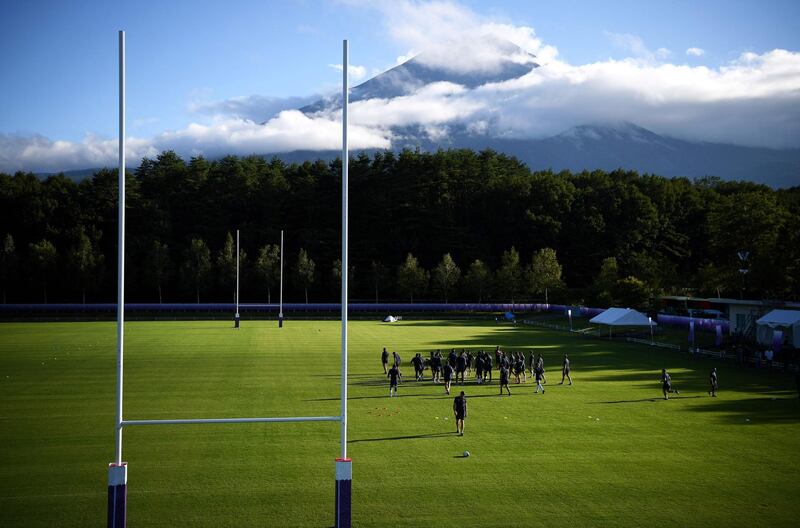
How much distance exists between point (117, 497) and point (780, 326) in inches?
1421

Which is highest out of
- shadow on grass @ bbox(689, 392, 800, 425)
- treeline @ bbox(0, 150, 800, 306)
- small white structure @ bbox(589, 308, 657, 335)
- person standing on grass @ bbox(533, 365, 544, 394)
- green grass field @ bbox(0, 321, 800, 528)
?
treeline @ bbox(0, 150, 800, 306)

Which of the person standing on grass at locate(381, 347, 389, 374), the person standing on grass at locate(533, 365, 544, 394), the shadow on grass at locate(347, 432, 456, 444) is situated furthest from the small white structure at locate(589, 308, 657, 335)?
the shadow on grass at locate(347, 432, 456, 444)

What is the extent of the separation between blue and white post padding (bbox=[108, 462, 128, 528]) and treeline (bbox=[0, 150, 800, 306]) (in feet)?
260

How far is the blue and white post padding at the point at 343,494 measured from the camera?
1170 cm

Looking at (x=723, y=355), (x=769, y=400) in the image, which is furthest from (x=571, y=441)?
(x=723, y=355)

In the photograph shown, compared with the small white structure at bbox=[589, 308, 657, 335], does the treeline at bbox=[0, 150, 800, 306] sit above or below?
above

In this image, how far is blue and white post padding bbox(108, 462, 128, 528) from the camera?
11375mm

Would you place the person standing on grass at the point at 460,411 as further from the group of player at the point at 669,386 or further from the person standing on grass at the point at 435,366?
the group of player at the point at 669,386

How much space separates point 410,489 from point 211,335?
136 ft

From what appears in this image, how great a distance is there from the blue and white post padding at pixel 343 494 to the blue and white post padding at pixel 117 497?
3.53m

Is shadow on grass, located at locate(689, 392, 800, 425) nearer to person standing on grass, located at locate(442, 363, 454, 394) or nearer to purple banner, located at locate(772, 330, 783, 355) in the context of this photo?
person standing on grass, located at locate(442, 363, 454, 394)

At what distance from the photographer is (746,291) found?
Answer: 6106cm

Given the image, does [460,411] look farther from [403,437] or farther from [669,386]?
[669,386]

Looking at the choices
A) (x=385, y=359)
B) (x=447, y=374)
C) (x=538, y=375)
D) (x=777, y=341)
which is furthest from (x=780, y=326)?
(x=385, y=359)
